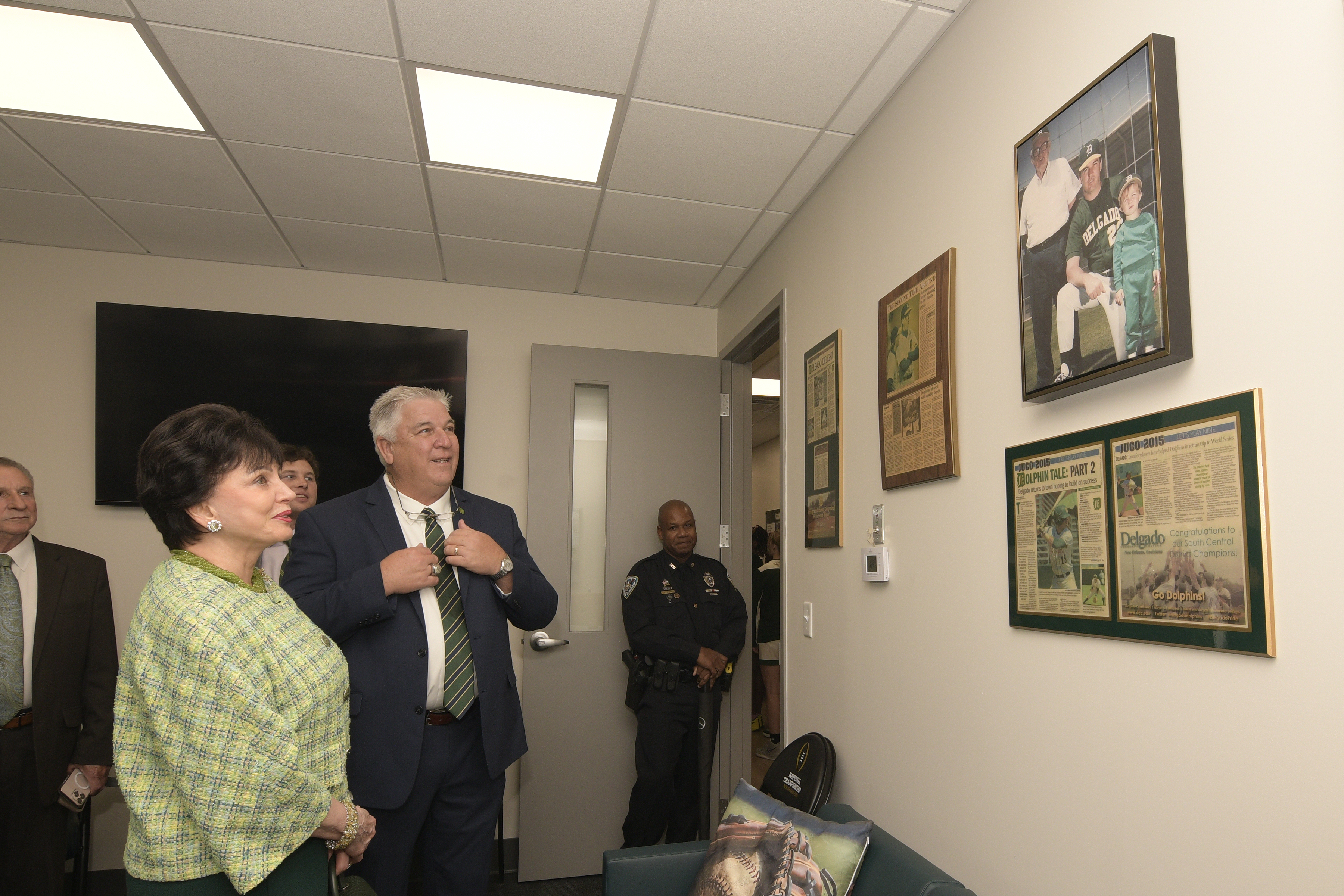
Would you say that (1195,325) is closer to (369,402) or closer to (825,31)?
(825,31)

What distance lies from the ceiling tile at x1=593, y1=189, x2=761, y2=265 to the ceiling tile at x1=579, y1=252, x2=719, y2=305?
0.07 meters

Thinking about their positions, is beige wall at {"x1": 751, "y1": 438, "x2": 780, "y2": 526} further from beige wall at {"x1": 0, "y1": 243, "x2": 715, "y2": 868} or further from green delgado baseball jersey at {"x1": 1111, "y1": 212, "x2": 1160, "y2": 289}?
green delgado baseball jersey at {"x1": 1111, "y1": 212, "x2": 1160, "y2": 289}

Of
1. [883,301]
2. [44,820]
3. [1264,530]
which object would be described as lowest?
[44,820]

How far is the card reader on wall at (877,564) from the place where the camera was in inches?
87.1

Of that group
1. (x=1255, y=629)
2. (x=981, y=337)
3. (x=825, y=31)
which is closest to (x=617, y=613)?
(x=981, y=337)

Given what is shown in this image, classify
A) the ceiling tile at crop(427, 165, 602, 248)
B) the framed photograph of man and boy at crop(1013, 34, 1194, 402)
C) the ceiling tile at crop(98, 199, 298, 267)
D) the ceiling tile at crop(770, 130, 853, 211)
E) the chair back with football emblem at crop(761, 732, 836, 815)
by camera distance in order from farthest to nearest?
1. the ceiling tile at crop(98, 199, 298, 267)
2. the ceiling tile at crop(427, 165, 602, 248)
3. the ceiling tile at crop(770, 130, 853, 211)
4. the chair back with football emblem at crop(761, 732, 836, 815)
5. the framed photograph of man and boy at crop(1013, 34, 1194, 402)

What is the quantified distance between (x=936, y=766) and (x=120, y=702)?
1729 mm

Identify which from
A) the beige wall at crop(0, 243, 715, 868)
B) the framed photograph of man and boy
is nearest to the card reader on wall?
the framed photograph of man and boy

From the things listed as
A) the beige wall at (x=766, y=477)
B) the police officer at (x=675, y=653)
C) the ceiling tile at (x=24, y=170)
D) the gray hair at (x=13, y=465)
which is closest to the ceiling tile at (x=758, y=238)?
the police officer at (x=675, y=653)

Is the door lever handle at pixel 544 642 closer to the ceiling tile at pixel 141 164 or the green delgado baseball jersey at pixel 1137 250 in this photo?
the ceiling tile at pixel 141 164

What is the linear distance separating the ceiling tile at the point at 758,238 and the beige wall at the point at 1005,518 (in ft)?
1.48

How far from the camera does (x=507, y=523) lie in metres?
2.38

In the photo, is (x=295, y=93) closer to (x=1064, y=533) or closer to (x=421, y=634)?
(x=421, y=634)

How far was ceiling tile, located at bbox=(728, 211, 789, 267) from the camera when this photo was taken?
122 inches
